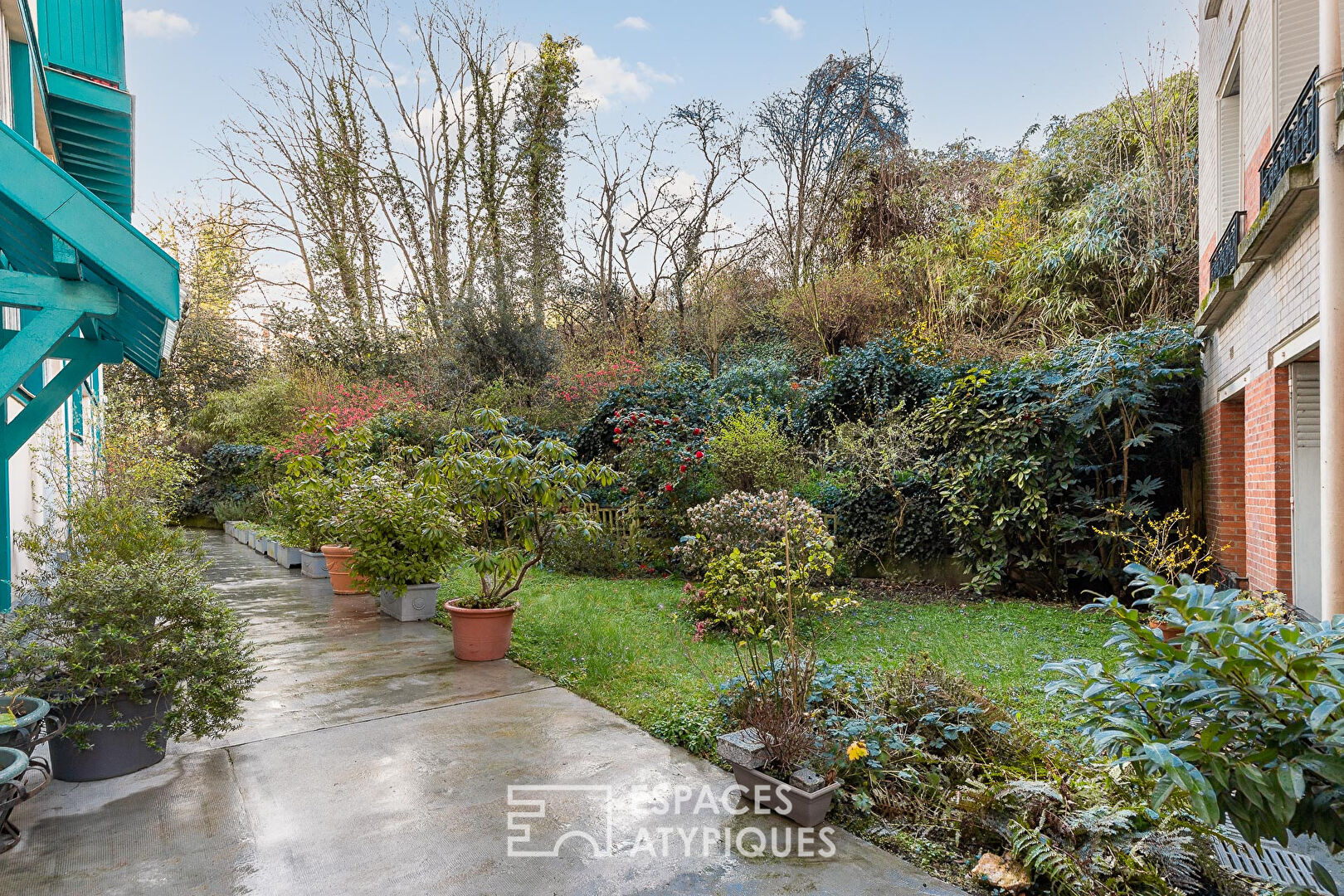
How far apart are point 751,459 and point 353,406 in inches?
331

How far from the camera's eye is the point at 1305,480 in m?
4.75

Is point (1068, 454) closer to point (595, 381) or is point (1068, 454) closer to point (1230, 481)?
point (1230, 481)

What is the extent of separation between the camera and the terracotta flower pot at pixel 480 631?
558cm

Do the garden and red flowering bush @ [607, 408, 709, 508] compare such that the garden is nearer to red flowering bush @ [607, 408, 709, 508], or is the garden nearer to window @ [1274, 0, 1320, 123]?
red flowering bush @ [607, 408, 709, 508]

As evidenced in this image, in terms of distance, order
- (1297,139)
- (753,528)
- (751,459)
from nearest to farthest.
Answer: (1297,139)
(753,528)
(751,459)

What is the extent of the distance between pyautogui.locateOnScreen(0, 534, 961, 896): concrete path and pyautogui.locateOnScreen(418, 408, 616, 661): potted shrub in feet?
2.82

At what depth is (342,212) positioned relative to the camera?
1788 cm

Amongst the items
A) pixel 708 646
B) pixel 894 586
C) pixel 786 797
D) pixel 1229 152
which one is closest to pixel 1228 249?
Result: pixel 1229 152

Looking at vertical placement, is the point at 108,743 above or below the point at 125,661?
below

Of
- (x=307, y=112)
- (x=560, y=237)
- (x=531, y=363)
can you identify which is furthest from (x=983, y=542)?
(x=307, y=112)

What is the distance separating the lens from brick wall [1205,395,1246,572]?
6.25 m

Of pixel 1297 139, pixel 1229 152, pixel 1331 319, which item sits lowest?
pixel 1331 319

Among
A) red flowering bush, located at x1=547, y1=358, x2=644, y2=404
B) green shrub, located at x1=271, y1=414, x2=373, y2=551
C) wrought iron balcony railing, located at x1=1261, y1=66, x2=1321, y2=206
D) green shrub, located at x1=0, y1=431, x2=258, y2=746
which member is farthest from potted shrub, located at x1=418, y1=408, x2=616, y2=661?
red flowering bush, located at x1=547, y1=358, x2=644, y2=404

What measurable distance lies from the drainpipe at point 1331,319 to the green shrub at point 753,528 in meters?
3.33
